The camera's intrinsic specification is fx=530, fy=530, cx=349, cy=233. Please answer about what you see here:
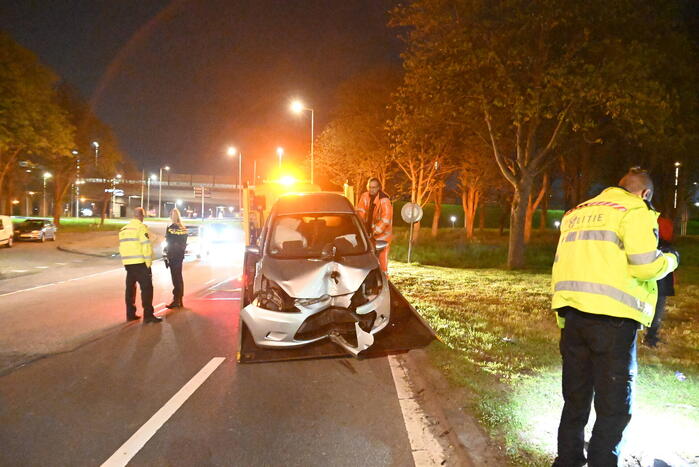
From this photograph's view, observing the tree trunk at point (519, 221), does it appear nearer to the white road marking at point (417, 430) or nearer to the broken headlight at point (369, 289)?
the broken headlight at point (369, 289)

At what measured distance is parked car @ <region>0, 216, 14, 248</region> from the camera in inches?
1013

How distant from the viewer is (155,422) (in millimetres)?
4605

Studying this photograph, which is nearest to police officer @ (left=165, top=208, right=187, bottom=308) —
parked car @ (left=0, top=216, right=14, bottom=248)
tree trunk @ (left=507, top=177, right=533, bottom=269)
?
tree trunk @ (left=507, top=177, right=533, bottom=269)

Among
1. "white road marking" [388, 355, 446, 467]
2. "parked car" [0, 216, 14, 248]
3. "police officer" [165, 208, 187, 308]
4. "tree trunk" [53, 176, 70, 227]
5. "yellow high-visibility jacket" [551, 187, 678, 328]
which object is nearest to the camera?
"yellow high-visibility jacket" [551, 187, 678, 328]

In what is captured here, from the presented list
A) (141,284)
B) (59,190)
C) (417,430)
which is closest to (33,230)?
(59,190)

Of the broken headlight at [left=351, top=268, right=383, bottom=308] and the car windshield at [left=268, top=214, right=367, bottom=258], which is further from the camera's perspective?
the car windshield at [left=268, top=214, right=367, bottom=258]

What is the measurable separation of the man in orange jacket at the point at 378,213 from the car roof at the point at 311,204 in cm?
157

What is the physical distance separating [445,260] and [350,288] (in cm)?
1652

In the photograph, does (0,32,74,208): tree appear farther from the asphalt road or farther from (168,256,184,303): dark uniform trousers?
→ the asphalt road

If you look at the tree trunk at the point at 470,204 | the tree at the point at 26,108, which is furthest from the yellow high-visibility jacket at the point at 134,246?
the tree trunk at the point at 470,204

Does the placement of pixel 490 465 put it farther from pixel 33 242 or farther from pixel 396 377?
pixel 33 242

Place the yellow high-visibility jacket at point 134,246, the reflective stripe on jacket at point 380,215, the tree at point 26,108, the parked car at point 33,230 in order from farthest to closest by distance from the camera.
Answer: the parked car at point 33,230 < the tree at point 26,108 < the reflective stripe on jacket at point 380,215 < the yellow high-visibility jacket at point 134,246

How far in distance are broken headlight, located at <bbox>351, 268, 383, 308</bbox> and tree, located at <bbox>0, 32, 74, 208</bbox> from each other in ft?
85.1

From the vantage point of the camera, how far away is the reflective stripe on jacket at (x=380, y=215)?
977 centimetres
